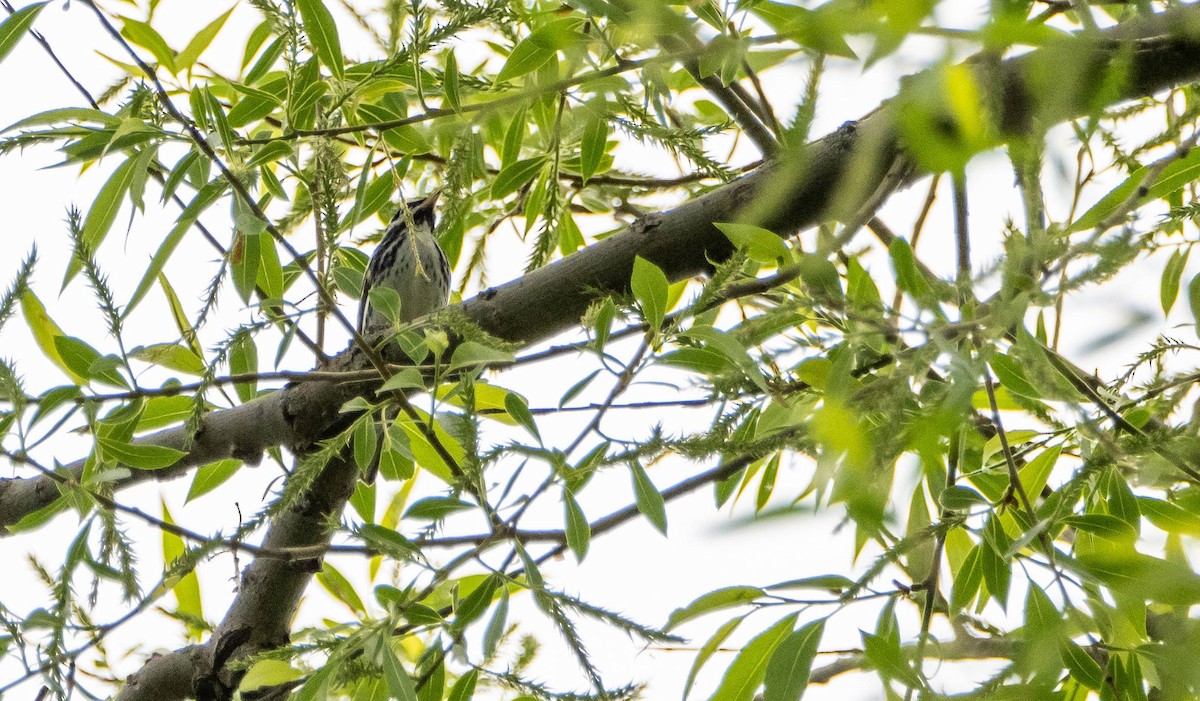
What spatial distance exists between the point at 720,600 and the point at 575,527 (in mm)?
181

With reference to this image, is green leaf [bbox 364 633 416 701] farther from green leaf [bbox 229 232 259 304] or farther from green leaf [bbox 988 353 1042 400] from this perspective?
green leaf [bbox 988 353 1042 400]

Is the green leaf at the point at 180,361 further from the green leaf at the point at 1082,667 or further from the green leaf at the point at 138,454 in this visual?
the green leaf at the point at 1082,667

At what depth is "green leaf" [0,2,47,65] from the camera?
1.33 m

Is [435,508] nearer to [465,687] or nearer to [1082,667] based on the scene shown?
[465,687]

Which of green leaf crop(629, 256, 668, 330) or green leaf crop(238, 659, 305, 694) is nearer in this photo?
green leaf crop(629, 256, 668, 330)

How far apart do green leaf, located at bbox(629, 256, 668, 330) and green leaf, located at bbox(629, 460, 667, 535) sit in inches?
7.1

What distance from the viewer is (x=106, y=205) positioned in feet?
4.65

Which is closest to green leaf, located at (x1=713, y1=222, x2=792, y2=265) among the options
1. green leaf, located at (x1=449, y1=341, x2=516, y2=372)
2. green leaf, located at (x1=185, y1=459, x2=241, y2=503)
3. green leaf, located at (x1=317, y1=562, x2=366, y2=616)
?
green leaf, located at (x1=449, y1=341, x2=516, y2=372)

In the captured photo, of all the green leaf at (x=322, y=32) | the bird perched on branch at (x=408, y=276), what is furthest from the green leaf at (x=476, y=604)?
the bird perched on branch at (x=408, y=276)

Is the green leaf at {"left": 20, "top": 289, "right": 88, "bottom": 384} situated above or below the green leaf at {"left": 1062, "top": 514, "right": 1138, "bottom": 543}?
above

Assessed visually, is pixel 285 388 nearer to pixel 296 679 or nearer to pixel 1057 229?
pixel 296 679

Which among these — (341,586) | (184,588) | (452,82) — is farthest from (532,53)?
(184,588)

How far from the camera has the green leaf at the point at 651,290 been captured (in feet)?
3.73

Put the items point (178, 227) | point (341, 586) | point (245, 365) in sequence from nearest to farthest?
point (178, 227)
point (245, 365)
point (341, 586)
